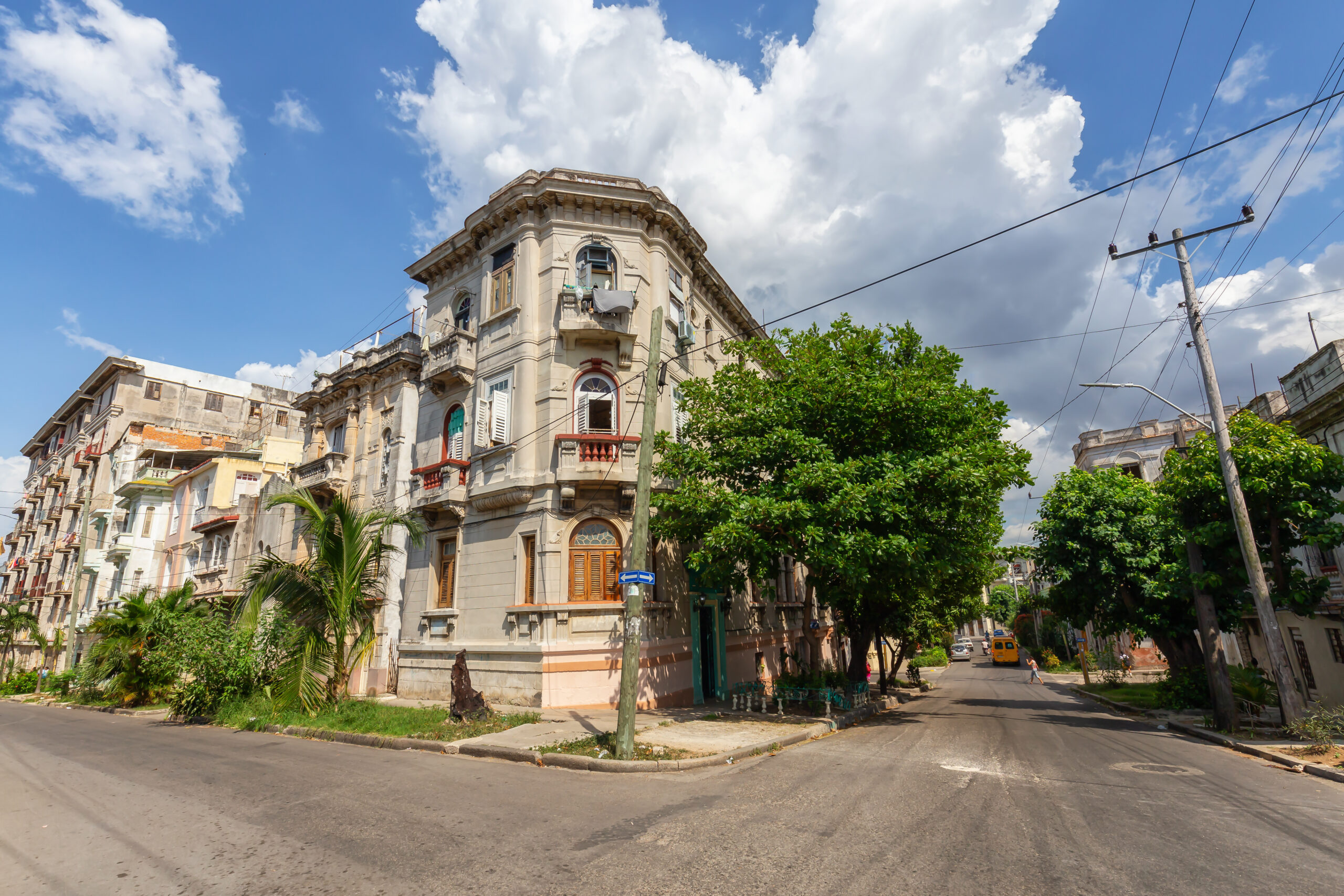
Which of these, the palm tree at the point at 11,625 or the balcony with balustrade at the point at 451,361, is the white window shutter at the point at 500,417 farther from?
the palm tree at the point at 11,625

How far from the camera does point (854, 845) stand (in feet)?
19.7

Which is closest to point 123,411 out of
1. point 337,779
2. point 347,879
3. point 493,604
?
point 493,604

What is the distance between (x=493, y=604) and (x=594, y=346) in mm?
7758

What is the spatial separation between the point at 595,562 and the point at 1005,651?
186 ft

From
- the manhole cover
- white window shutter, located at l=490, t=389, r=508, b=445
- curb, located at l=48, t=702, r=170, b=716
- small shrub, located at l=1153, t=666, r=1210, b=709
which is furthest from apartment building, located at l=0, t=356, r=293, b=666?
small shrub, located at l=1153, t=666, r=1210, b=709

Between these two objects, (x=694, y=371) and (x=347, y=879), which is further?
(x=694, y=371)

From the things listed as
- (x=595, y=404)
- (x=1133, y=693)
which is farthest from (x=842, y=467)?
(x=1133, y=693)

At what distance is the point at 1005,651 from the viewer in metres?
60.2

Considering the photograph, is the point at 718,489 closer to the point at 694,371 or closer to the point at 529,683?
the point at 529,683

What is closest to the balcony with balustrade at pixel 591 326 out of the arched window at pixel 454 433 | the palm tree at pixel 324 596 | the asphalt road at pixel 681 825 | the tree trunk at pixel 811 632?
the arched window at pixel 454 433

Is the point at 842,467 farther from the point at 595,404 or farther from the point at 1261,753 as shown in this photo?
the point at 1261,753

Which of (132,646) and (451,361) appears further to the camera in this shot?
(132,646)

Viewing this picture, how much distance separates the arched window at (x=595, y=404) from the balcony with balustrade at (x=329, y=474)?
10986mm

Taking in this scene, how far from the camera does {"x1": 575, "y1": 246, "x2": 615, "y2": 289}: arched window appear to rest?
1920cm
